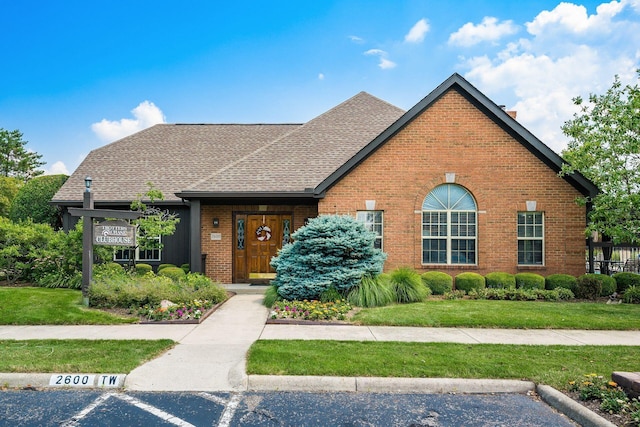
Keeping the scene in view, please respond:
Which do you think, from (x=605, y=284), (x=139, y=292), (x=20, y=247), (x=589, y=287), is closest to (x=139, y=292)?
(x=139, y=292)

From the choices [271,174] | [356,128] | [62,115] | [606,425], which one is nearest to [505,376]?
[606,425]

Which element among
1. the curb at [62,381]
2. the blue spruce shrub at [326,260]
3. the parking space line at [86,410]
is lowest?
the parking space line at [86,410]

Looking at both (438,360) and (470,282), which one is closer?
(438,360)

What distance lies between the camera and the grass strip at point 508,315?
8.63 m

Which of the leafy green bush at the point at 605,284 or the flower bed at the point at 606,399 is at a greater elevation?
the leafy green bush at the point at 605,284

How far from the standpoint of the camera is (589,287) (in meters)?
11.8

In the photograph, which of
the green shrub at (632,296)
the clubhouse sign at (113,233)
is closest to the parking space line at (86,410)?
the clubhouse sign at (113,233)

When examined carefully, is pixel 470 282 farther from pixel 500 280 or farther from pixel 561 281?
pixel 561 281

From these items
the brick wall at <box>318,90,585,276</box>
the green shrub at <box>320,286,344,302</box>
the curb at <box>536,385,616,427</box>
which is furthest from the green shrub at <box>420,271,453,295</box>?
the curb at <box>536,385,616,427</box>

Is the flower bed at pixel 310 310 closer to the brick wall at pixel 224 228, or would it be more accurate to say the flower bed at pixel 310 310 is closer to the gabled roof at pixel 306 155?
the gabled roof at pixel 306 155

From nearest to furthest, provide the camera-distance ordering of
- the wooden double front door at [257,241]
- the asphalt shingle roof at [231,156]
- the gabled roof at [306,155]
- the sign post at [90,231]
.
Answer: the sign post at [90,231], the gabled roof at [306,155], the asphalt shingle roof at [231,156], the wooden double front door at [257,241]

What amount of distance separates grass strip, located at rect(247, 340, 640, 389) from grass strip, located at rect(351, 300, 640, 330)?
67.3 inches

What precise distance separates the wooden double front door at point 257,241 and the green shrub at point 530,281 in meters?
7.71

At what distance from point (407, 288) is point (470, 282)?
237 centimetres
